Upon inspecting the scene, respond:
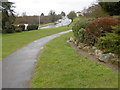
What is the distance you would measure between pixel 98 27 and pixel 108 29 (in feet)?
1.89

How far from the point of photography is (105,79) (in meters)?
4.58

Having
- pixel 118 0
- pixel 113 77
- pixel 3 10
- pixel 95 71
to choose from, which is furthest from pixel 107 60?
pixel 3 10

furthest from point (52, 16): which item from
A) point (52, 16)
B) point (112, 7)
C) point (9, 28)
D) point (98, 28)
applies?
point (98, 28)

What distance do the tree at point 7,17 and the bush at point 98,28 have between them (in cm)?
2063

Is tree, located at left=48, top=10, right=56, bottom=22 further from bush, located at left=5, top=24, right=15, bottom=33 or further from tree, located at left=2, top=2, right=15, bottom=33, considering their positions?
tree, located at left=2, top=2, right=15, bottom=33

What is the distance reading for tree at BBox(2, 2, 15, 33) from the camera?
85.2 feet

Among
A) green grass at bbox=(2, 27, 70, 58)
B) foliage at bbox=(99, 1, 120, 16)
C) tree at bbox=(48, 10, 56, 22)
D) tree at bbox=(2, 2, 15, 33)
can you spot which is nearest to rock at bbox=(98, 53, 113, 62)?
green grass at bbox=(2, 27, 70, 58)

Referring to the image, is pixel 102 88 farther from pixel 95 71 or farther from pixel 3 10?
pixel 3 10

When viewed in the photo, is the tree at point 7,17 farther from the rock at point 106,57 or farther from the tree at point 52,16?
the tree at point 52,16

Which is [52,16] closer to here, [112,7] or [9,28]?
[9,28]

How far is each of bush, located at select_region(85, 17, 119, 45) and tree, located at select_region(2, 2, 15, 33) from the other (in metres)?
20.6

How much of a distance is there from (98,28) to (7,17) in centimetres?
→ 2170

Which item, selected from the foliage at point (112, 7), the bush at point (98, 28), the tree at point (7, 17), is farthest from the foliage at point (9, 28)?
the bush at point (98, 28)

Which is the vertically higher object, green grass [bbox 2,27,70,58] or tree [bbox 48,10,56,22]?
tree [bbox 48,10,56,22]
